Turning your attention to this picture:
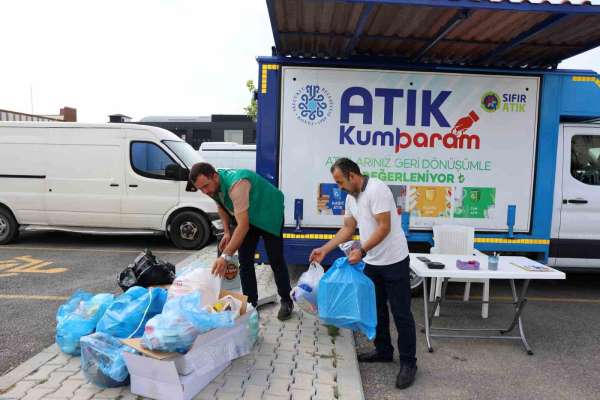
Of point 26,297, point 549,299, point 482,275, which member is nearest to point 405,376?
point 482,275

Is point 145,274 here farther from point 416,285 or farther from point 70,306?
point 416,285

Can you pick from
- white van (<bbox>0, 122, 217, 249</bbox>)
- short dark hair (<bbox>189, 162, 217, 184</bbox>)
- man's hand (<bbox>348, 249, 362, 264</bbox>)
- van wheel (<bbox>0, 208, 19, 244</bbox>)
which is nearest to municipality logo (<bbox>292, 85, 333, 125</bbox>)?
short dark hair (<bbox>189, 162, 217, 184</bbox>)

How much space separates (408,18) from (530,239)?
2.83 metres

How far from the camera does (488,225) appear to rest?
5023 millimetres

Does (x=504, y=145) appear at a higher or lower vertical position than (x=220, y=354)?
higher

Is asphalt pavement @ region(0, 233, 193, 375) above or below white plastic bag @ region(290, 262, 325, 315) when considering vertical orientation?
below

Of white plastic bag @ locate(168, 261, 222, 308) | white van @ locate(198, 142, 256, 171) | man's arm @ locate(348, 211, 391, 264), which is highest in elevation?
white van @ locate(198, 142, 256, 171)

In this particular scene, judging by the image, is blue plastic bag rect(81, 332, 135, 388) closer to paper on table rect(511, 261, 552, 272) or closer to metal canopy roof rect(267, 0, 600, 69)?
metal canopy roof rect(267, 0, 600, 69)

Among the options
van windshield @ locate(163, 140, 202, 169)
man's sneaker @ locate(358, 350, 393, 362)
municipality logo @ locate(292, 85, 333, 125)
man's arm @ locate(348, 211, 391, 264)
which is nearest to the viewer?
man's arm @ locate(348, 211, 391, 264)

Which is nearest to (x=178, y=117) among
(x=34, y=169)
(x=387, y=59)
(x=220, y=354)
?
(x=34, y=169)

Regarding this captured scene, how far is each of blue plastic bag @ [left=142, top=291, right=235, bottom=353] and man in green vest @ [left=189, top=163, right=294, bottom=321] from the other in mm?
537

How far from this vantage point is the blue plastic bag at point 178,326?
2752mm

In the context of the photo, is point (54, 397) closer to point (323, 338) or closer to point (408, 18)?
point (323, 338)

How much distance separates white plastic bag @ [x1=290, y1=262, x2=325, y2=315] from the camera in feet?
12.8
